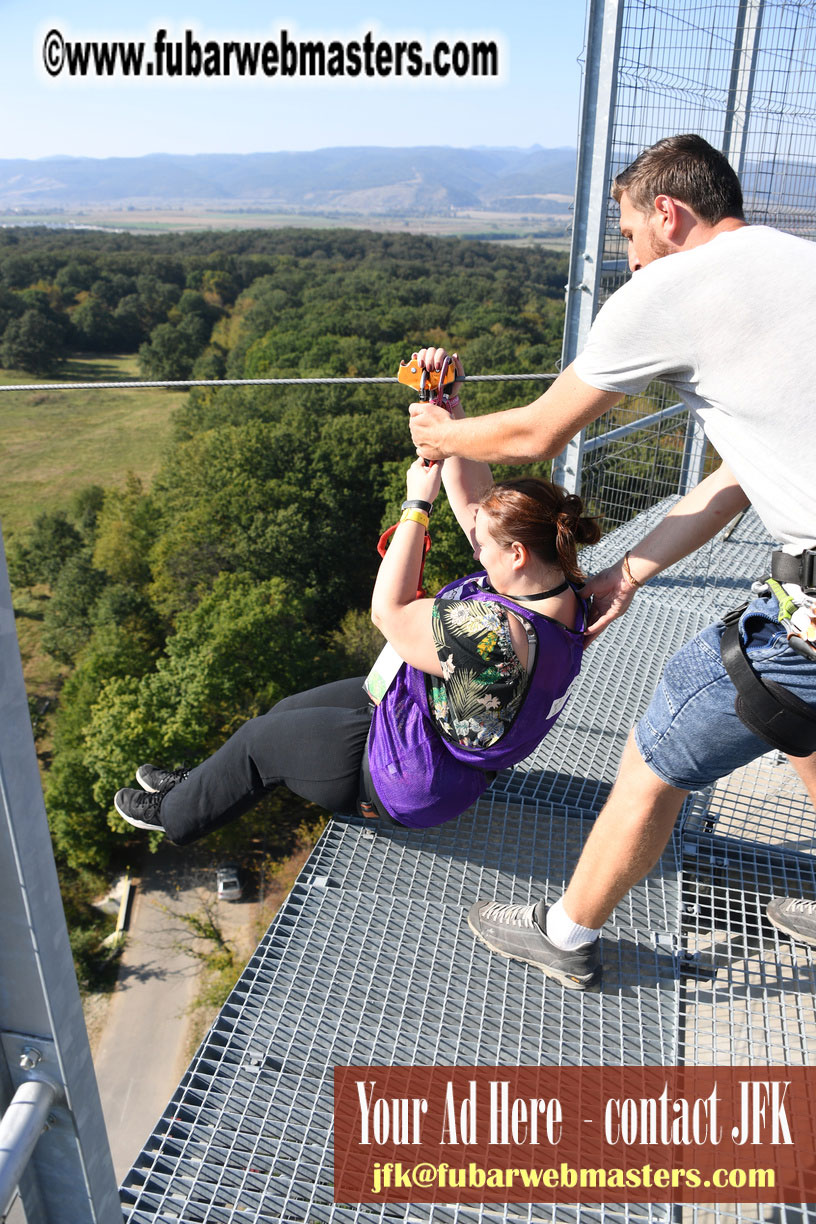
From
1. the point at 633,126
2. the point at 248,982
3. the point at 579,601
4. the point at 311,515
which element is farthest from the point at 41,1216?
the point at 311,515

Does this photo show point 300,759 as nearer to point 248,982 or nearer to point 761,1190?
point 248,982

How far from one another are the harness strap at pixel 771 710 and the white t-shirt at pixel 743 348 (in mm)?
298

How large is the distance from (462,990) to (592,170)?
3.69 meters

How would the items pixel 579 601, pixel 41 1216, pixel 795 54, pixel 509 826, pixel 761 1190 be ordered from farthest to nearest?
pixel 795 54, pixel 509 826, pixel 579 601, pixel 761 1190, pixel 41 1216

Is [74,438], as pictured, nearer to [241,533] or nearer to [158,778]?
[241,533]

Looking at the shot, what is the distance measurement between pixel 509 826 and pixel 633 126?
3377mm

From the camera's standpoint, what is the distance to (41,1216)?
131 centimetres

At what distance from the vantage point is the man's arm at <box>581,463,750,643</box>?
7.71 feet

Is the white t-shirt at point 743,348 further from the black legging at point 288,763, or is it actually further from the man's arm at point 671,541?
the black legging at point 288,763

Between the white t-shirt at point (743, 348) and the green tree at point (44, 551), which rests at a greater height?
the white t-shirt at point (743, 348)

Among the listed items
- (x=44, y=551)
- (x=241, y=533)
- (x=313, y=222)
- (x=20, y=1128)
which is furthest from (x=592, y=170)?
(x=313, y=222)

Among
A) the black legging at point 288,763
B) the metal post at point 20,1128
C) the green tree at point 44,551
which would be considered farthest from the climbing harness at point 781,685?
the green tree at point 44,551

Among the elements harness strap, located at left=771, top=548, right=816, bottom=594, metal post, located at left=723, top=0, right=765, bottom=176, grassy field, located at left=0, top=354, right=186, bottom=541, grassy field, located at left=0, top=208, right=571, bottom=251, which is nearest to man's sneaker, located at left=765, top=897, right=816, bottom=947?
harness strap, located at left=771, top=548, right=816, bottom=594

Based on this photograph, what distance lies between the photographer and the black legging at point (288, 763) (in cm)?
264
